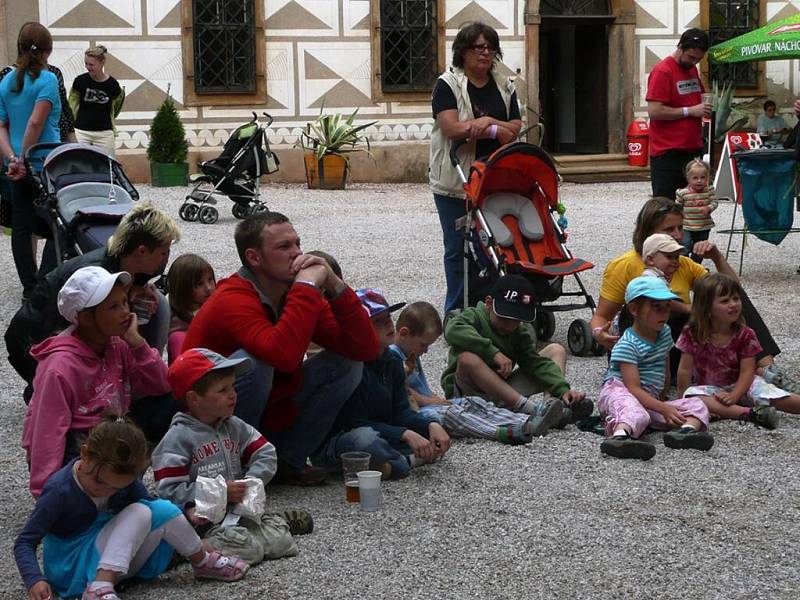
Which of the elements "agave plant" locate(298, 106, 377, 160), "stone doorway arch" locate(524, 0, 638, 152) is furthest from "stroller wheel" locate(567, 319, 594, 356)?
"stone doorway arch" locate(524, 0, 638, 152)

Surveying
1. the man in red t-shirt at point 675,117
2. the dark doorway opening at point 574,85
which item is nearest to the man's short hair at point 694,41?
the man in red t-shirt at point 675,117

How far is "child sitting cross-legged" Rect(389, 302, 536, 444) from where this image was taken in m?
5.48

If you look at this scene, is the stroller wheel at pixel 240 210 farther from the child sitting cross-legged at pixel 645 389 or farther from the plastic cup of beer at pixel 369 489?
the plastic cup of beer at pixel 369 489

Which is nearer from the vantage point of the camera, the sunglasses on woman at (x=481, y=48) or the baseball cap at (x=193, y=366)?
the baseball cap at (x=193, y=366)

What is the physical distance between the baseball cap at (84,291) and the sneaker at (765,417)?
9.56ft

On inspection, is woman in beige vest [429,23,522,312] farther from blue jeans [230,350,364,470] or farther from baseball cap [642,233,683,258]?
blue jeans [230,350,364,470]

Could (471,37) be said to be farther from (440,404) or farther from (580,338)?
(440,404)

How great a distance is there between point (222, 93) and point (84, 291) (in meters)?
15.8

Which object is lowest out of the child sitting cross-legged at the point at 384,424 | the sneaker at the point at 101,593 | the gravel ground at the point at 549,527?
the gravel ground at the point at 549,527

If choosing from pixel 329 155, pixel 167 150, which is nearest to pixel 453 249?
pixel 329 155

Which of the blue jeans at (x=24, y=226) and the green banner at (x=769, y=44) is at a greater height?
the green banner at (x=769, y=44)

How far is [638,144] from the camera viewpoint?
21.9 meters

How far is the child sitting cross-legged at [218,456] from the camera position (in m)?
4.10

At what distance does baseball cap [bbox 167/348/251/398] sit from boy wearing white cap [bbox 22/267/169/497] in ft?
0.64
